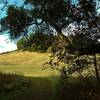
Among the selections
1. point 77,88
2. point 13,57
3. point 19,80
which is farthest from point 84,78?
point 13,57

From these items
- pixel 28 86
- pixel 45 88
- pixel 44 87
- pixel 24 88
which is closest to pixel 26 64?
pixel 28 86

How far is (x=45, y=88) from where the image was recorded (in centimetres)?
2445

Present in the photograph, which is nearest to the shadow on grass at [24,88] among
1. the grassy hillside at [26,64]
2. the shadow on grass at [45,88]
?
the shadow on grass at [45,88]

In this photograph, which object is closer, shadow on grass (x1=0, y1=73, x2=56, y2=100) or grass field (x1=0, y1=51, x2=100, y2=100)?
grass field (x1=0, y1=51, x2=100, y2=100)

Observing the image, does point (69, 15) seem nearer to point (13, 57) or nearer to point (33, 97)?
point (33, 97)

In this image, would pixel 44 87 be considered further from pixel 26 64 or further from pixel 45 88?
pixel 26 64

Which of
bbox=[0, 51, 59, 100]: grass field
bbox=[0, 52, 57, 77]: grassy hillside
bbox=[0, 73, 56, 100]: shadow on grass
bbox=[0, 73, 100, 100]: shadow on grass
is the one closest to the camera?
bbox=[0, 73, 100, 100]: shadow on grass

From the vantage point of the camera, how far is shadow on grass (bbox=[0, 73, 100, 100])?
65.1 feet

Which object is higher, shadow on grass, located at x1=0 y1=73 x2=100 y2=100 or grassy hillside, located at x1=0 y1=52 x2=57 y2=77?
grassy hillside, located at x1=0 y1=52 x2=57 y2=77

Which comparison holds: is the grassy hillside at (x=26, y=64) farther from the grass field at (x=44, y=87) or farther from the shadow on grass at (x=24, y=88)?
the shadow on grass at (x=24, y=88)

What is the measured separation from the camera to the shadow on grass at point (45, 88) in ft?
65.1

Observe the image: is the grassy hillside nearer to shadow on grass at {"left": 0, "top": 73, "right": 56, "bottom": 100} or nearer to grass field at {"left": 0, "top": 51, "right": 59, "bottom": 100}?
grass field at {"left": 0, "top": 51, "right": 59, "bottom": 100}

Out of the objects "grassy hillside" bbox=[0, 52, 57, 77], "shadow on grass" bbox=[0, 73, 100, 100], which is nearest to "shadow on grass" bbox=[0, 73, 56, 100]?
"shadow on grass" bbox=[0, 73, 100, 100]

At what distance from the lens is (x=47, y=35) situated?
20.4 metres
